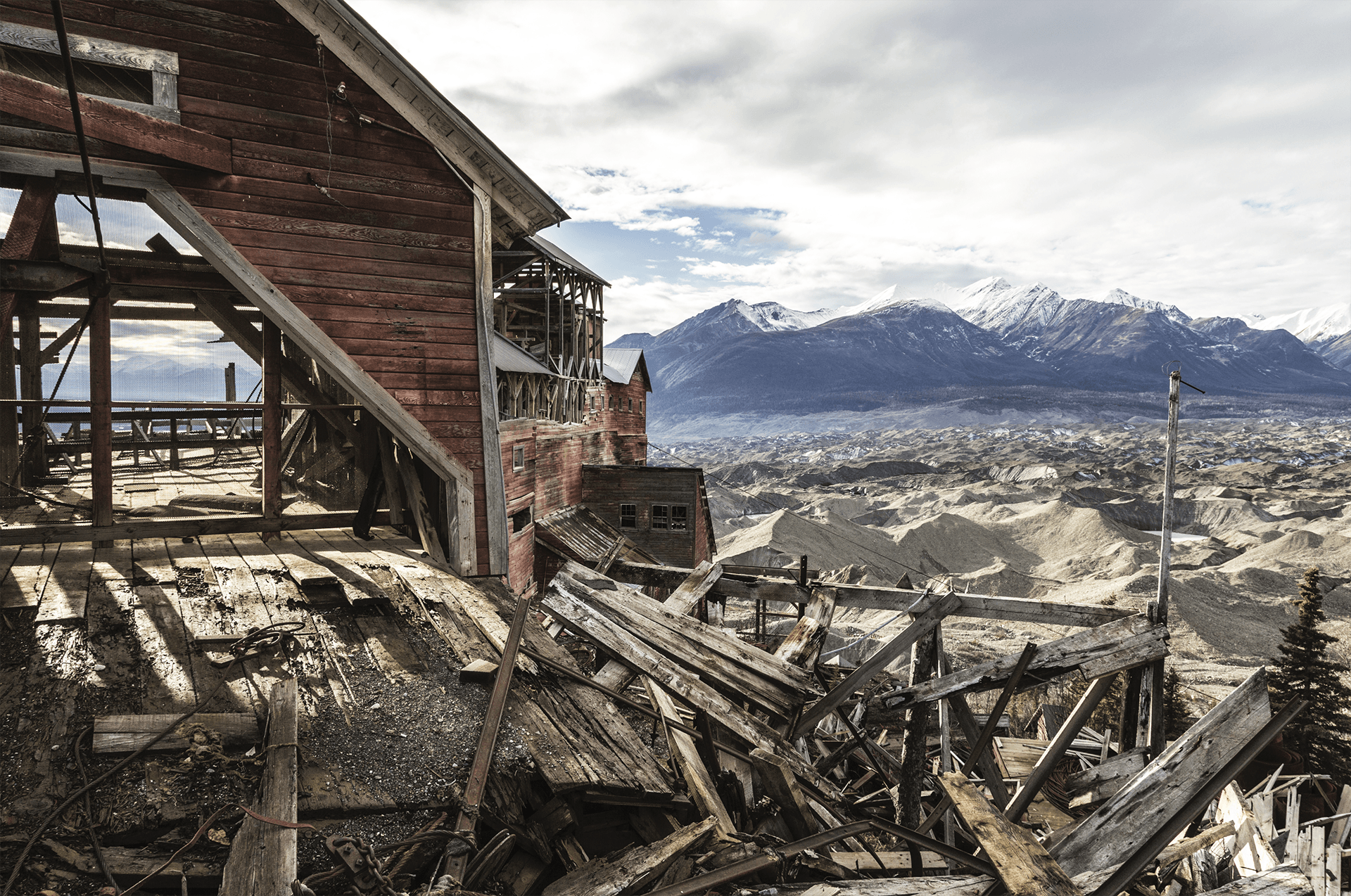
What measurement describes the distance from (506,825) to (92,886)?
1882 millimetres

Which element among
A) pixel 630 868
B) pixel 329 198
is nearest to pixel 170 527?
pixel 329 198

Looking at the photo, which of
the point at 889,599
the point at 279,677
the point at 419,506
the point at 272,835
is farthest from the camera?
the point at 419,506

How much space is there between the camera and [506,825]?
3.98 m

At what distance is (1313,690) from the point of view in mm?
18016

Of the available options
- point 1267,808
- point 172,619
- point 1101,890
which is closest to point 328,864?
point 172,619

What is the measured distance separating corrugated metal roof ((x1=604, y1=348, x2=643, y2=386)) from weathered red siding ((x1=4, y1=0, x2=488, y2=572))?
81.3 ft

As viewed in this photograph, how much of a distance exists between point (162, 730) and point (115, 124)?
231 inches

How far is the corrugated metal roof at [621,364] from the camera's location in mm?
34550

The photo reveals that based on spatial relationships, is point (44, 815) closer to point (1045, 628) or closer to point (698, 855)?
point (698, 855)

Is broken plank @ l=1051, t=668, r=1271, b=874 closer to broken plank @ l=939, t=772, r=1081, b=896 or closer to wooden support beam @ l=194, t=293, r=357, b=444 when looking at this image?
broken plank @ l=939, t=772, r=1081, b=896

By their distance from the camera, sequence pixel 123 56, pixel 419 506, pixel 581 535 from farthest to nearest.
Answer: pixel 581 535 → pixel 419 506 → pixel 123 56

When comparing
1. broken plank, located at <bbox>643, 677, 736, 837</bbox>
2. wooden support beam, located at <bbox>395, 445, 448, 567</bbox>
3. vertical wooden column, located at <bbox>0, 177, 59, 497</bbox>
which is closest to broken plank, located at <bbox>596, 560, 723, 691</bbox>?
broken plank, located at <bbox>643, 677, 736, 837</bbox>

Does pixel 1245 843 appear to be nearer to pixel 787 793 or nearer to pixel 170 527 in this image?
pixel 787 793

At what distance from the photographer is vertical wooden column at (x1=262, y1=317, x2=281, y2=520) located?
8641 millimetres
